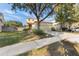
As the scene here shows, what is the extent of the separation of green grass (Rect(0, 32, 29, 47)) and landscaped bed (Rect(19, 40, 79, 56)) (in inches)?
6.0

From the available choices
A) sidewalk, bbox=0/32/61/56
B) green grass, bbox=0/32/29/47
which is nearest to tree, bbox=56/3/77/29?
sidewalk, bbox=0/32/61/56

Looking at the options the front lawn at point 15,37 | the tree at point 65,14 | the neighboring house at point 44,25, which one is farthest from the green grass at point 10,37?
the tree at point 65,14

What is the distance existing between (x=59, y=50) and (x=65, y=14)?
0.33 meters

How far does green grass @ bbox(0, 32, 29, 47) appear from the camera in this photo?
1906 millimetres

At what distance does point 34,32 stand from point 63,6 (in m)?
0.35

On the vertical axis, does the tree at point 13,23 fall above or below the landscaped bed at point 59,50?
above

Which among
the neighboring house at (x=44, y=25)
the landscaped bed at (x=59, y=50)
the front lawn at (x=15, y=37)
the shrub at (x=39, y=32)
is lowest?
the landscaped bed at (x=59, y=50)

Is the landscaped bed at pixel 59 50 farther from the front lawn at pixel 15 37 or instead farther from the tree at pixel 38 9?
the tree at pixel 38 9

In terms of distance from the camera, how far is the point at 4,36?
1.91m

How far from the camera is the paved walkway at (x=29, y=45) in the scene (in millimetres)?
→ 1875

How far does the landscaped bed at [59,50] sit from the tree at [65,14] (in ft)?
0.63

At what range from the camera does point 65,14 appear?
6.36 feet

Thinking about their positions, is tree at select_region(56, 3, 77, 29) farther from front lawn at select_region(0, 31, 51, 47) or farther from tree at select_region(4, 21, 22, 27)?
tree at select_region(4, 21, 22, 27)

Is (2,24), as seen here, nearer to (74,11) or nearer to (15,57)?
(15,57)
